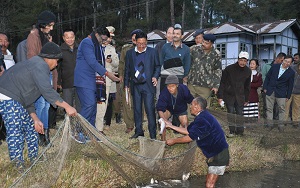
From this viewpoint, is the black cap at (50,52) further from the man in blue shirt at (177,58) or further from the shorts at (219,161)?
the man in blue shirt at (177,58)

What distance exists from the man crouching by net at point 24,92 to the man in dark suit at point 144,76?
212cm

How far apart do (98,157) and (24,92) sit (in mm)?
1300

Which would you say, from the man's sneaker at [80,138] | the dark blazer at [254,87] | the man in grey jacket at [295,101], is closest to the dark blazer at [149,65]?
the man's sneaker at [80,138]

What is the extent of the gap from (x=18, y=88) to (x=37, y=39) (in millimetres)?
1388

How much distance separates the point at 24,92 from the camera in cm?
401

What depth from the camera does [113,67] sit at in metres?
7.29

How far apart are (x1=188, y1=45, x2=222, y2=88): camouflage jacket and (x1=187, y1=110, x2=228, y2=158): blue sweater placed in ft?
7.21

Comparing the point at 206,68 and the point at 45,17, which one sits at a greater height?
the point at 45,17

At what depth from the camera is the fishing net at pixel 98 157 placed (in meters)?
3.79

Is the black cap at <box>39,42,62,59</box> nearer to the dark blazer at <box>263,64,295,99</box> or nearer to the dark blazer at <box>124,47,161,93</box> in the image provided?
the dark blazer at <box>124,47,161,93</box>

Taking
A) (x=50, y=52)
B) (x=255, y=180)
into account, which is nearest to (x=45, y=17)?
(x=50, y=52)

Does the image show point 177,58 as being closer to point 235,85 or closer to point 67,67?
point 235,85

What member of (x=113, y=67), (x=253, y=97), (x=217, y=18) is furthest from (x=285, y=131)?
(x=217, y=18)

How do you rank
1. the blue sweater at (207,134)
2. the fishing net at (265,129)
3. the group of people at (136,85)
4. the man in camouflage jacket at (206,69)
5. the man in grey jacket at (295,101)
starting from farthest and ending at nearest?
the man in grey jacket at (295,101) < the man in camouflage jacket at (206,69) < the fishing net at (265,129) < the blue sweater at (207,134) < the group of people at (136,85)
